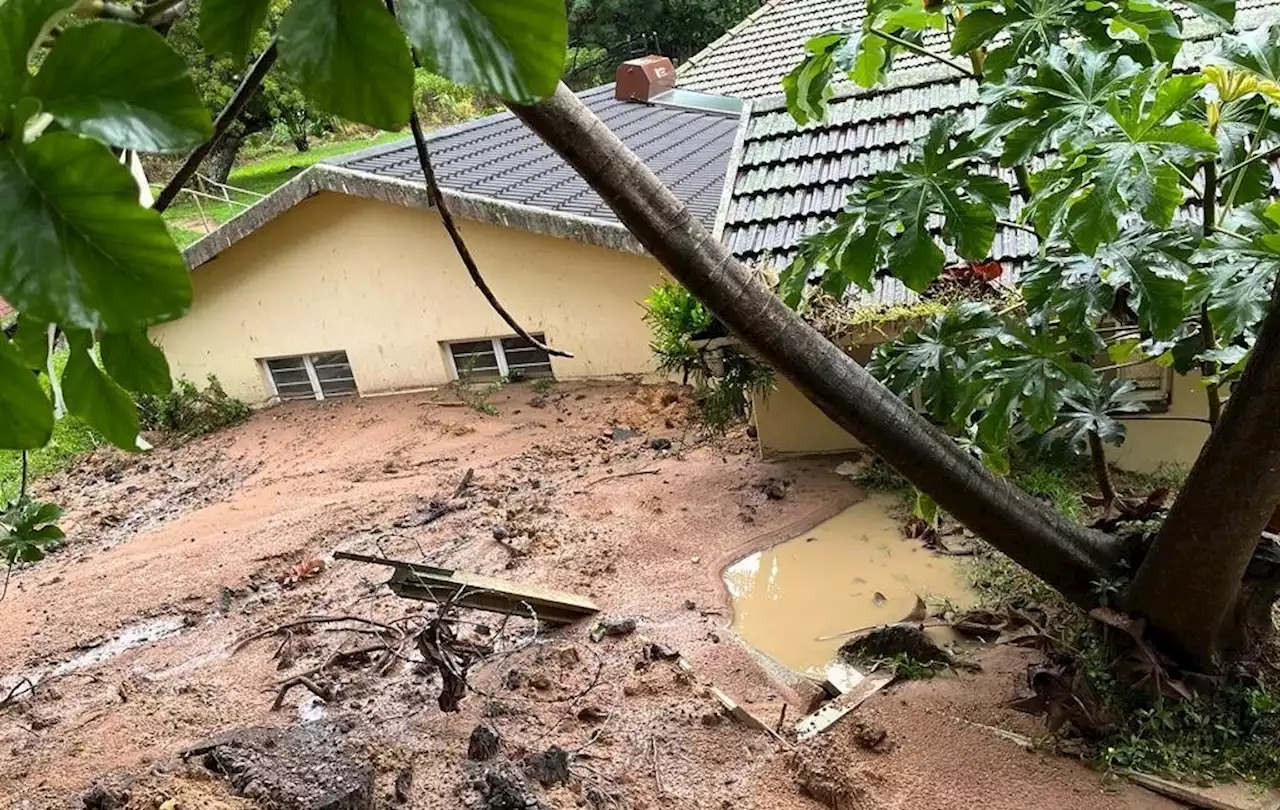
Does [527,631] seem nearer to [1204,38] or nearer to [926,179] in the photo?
[926,179]

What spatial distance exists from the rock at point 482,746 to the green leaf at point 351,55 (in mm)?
2782

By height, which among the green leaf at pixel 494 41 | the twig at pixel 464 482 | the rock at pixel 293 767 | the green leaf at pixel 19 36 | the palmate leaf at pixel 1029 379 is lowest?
the twig at pixel 464 482

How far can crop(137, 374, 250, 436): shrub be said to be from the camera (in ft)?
28.4

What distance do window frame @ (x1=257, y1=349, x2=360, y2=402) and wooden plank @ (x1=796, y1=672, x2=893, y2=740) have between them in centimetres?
639

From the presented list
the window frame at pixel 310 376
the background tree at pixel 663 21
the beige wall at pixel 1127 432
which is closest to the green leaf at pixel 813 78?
the beige wall at pixel 1127 432

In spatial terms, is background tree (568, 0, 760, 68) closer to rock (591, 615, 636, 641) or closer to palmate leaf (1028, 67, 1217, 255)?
rock (591, 615, 636, 641)

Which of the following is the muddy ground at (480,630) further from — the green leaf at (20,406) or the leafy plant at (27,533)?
the green leaf at (20,406)

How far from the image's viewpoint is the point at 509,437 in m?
6.74

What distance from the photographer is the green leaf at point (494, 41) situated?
52 centimetres

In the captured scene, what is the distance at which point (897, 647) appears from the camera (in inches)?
133

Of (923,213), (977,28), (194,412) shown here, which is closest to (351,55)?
(923,213)

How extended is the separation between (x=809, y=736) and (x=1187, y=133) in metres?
2.16

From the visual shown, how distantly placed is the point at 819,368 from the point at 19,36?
5.11 feet

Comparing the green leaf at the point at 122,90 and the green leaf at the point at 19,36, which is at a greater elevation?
the green leaf at the point at 19,36
